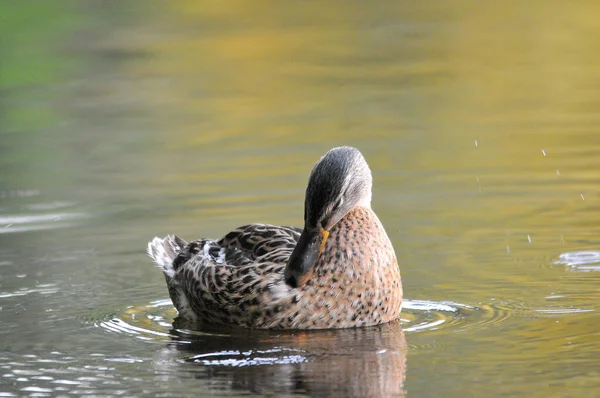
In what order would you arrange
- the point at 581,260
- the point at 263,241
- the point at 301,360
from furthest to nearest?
the point at 581,260, the point at 263,241, the point at 301,360

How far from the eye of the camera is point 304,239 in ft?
26.9

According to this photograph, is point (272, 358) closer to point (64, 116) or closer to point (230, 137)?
point (230, 137)

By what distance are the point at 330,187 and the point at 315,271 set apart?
1.63 ft

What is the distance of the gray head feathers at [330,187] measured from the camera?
8.17 m

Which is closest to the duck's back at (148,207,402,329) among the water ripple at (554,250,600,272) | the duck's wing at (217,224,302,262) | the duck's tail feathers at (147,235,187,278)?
the duck's wing at (217,224,302,262)

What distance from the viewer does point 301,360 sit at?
7.41 metres

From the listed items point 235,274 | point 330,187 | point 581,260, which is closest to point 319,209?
point 330,187

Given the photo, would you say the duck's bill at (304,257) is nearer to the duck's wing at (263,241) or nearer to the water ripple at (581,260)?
the duck's wing at (263,241)

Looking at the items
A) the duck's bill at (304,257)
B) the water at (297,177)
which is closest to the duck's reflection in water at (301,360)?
the water at (297,177)

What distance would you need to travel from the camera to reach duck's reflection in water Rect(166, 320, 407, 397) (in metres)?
6.88

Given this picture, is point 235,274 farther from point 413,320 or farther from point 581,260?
point 581,260

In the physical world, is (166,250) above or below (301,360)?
above

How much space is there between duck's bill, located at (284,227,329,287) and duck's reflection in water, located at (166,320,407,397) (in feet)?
1.01

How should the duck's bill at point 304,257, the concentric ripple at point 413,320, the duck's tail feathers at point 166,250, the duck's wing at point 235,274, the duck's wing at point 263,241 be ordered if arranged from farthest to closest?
the duck's tail feathers at point 166,250 → the duck's wing at point 263,241 → the duck's wing at point 235,274 → the duck's bill at point 304,257 → the concentric ripple at point 413,320
